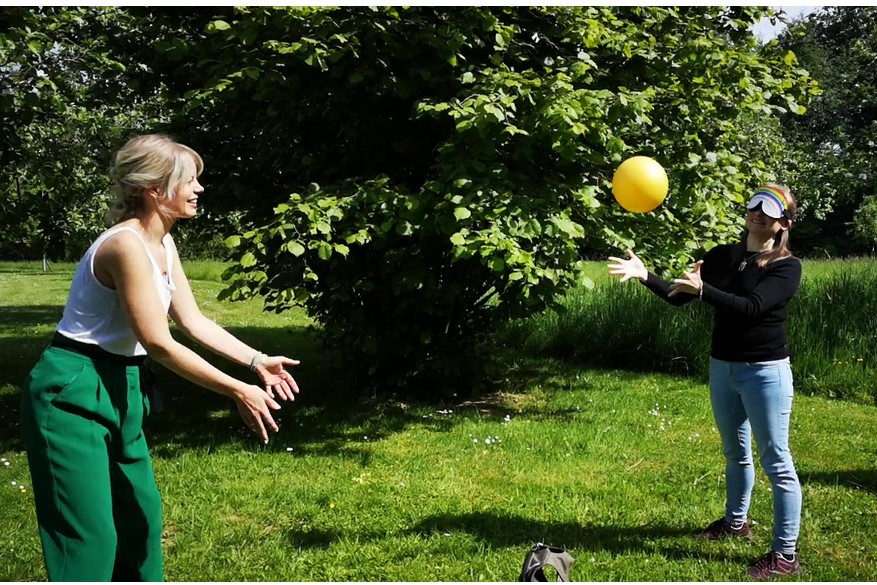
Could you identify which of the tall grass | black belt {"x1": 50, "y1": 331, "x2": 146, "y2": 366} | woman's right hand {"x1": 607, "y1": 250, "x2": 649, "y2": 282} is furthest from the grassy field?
black belt {"x1": 50, "y1": 331, "x2": 146, "y2": 366}

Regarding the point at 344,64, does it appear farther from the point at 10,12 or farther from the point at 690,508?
the point at 690,508

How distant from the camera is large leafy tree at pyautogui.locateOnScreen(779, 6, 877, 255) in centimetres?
1605

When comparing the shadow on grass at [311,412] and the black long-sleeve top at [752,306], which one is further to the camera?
the shadow on grass at [311,412]

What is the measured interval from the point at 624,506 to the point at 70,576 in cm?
321

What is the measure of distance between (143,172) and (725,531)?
3466 mm

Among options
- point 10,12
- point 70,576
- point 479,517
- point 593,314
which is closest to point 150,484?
point 70,576

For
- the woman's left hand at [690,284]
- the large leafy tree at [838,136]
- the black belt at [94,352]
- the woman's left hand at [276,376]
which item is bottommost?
the woman's left hand at [276,376]

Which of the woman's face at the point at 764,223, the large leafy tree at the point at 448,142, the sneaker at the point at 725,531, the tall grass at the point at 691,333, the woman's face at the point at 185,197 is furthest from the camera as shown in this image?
the tall grass at the point at 691,333

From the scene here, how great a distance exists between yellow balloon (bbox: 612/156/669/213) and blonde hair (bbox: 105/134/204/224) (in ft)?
8.42

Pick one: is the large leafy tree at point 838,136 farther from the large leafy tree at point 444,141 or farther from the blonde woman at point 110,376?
the blonde woman at point 110,376

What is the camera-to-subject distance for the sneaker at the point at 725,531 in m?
4.25

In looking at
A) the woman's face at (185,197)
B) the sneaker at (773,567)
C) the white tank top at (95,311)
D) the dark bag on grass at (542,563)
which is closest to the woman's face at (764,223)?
the sneaker at (773,567)

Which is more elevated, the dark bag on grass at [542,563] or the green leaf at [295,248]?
the green leaf at [295,248]

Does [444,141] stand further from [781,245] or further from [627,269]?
[781,245]
